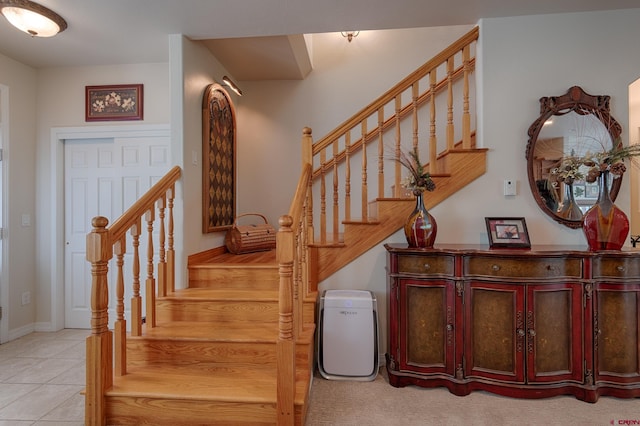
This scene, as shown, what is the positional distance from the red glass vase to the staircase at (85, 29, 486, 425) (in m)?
0.25

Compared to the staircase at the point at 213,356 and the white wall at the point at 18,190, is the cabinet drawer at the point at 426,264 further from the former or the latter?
the white wall at the point at 18,190

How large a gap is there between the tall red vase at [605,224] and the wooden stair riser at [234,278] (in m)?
2.25

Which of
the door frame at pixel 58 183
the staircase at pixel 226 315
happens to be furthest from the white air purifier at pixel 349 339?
the door frame at pixel 58 183

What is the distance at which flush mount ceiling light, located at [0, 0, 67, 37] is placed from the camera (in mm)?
2252

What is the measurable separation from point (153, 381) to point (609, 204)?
313 centimetres

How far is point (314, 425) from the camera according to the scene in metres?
1.91

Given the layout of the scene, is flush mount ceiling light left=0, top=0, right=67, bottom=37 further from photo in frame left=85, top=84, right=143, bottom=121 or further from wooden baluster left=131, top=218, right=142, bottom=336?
wooden baluster left=131, top=218, right=142, bottom=336

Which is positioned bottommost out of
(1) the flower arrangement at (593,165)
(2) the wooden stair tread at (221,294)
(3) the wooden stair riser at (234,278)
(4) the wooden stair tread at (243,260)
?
(2) the wooden stair tread at (221,294)

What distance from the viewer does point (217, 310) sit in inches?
95.3

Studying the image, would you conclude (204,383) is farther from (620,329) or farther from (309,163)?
(620,329)

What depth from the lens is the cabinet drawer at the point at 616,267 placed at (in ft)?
6.93

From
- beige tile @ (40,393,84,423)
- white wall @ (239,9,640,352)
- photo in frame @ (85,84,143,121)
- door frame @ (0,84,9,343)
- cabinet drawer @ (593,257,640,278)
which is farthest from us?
photo in frame @ (85,84,143,121)

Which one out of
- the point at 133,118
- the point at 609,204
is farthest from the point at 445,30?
the point at 133,118

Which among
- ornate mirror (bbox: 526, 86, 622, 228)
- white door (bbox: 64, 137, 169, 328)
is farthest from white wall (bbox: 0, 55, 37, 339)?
ornate mirror (bbox: 526, 86, 622, 228)
